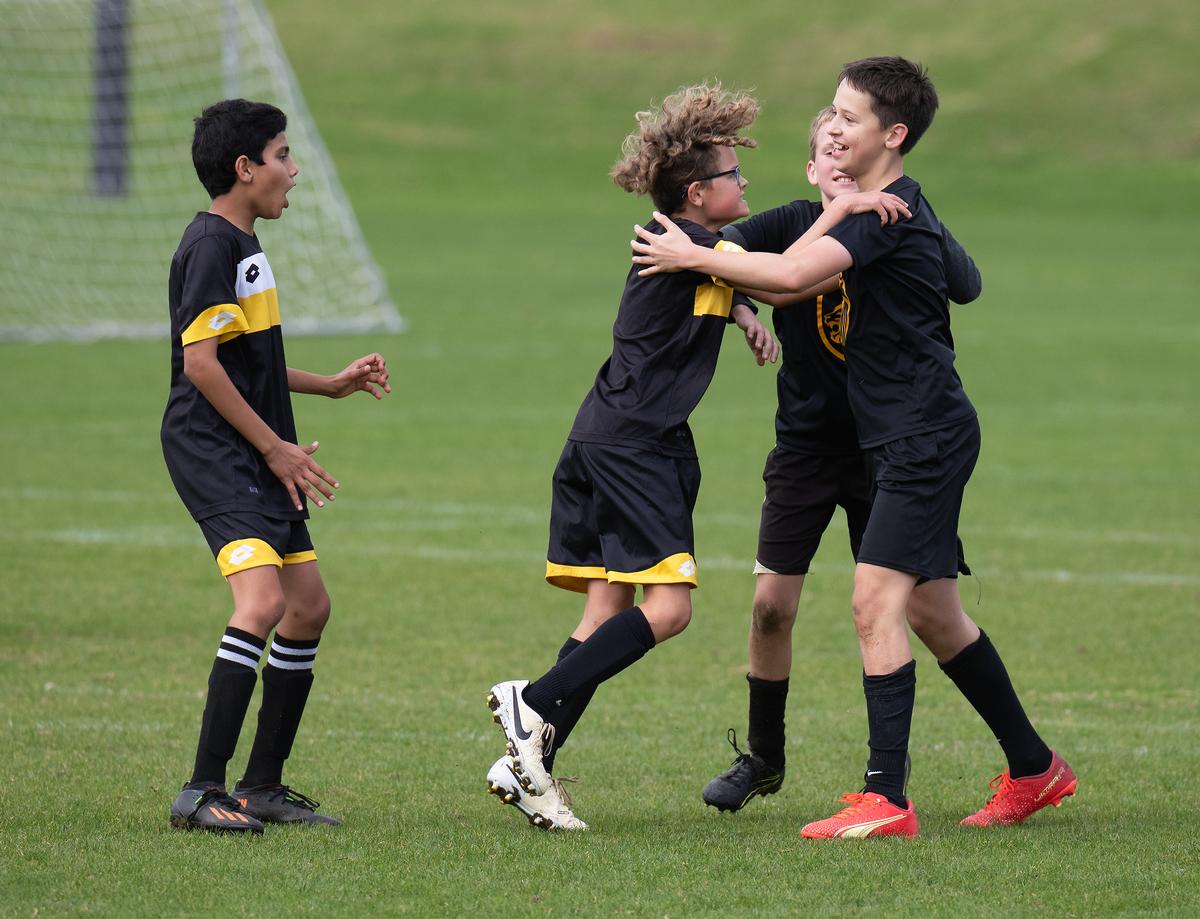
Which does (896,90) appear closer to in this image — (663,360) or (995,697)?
(663,360)

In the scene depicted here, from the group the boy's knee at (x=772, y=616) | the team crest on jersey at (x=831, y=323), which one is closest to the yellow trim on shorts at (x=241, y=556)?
the boy's knee at (x=772, y=616)

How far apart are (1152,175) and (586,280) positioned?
24606mm

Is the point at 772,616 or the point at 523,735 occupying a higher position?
the point at 772,616

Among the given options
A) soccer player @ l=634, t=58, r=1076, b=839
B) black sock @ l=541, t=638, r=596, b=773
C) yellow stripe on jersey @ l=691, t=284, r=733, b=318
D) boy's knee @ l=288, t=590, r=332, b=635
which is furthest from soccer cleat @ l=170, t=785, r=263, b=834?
yellow stripe on jersey @ l=691, t=284, r=733, b=318

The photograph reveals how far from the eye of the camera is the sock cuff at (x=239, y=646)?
5207 millimetres

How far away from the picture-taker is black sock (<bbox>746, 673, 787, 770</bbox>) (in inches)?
233

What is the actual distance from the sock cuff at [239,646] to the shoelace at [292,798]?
47 cm

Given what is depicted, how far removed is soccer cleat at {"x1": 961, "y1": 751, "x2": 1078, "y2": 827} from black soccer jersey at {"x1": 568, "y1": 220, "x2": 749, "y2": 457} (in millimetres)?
1381

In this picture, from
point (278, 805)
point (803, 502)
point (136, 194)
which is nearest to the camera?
point (278, 805)

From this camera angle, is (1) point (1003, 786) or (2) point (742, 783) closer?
(1) point (1003, 786)

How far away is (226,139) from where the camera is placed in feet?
17.6

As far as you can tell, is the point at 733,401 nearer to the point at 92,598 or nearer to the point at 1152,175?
the point at 92,598

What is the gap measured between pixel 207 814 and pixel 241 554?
0.72m

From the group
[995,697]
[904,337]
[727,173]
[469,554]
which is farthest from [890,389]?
[469,554]
